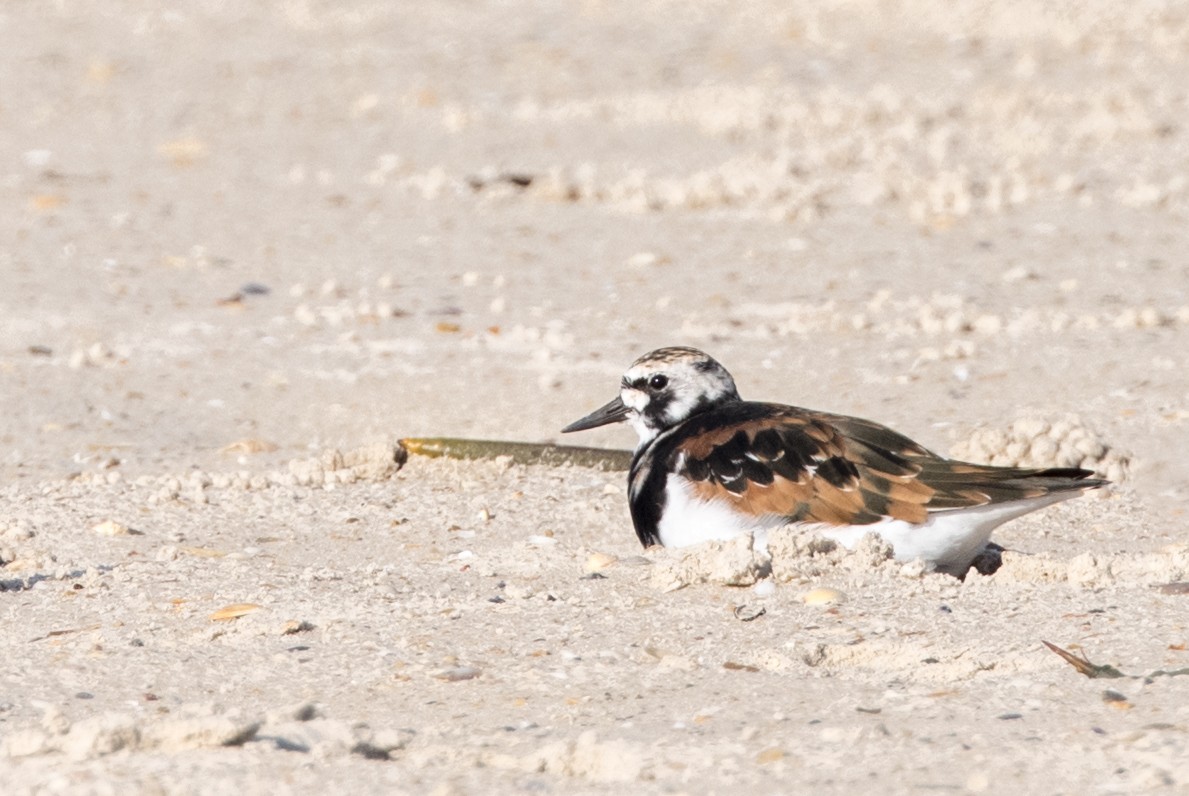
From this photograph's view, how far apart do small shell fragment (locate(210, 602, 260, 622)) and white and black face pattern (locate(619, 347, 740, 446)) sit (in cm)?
120

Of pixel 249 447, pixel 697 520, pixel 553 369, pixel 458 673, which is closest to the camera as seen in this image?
pixel 458 673

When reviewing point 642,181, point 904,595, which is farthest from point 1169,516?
point 642,181

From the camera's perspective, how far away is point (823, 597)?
3.37 m

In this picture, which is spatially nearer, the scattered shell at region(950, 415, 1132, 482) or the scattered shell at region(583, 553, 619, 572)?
the scattered shell at region(583, 553, 619, 572)

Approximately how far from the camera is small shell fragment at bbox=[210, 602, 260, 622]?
333 centimetres

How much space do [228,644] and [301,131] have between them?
20.2 ft

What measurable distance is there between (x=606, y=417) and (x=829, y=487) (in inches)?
32.5

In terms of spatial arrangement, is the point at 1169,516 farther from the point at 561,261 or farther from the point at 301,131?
the point at 301,131

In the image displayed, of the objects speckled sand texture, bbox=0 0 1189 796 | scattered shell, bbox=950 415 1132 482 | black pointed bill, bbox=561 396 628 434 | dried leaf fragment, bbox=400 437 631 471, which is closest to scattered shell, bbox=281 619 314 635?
speckled sand texture, bbox=0 0 1189 796

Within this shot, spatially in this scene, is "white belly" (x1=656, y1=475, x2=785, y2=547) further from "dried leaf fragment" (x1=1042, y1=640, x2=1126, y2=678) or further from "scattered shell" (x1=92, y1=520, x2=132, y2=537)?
"scattered shell" (x1=92, y1=520, x2=132, y2=537)

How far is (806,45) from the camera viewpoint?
10375mm

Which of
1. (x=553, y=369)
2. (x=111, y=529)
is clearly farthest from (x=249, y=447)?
(x=553, y=369)

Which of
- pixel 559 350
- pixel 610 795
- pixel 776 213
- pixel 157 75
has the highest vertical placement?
pixel 157 75

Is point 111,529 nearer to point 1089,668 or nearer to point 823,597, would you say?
point 823,597
